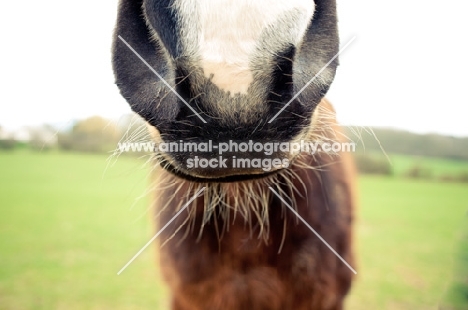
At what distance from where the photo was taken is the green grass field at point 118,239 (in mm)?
1782

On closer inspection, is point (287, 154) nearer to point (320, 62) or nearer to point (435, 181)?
point (320, 62)

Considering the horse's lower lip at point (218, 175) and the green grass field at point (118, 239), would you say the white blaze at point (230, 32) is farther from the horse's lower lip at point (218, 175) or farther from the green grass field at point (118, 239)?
the green grass field at point (118, 239)

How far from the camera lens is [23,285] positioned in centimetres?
201

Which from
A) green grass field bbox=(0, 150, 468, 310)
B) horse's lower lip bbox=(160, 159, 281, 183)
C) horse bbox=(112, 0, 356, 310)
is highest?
horse bbox=(112, 0, 356, 310)

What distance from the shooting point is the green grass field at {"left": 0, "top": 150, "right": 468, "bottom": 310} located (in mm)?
1782

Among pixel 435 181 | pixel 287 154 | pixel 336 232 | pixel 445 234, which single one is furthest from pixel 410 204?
pixel 287 154

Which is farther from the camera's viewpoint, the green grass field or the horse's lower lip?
the green grass field

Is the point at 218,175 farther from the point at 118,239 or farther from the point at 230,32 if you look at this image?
the point at 118,239

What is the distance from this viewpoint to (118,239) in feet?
9.86

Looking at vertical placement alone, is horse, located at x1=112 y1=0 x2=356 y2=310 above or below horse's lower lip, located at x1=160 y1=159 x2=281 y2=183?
above

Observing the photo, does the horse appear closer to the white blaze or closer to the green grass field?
the white blaze

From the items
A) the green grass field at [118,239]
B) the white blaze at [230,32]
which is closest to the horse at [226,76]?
the white blaze at [230,32]

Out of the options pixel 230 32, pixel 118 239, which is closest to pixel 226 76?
pixel 230 32

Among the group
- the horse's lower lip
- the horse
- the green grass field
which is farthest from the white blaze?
the green grass field
